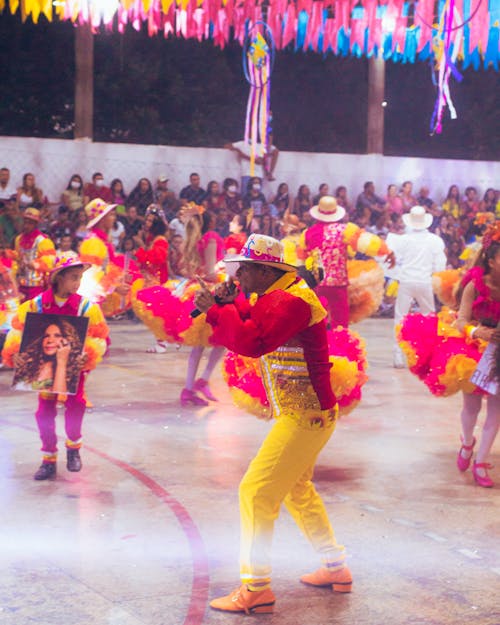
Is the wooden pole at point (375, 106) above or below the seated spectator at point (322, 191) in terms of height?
above

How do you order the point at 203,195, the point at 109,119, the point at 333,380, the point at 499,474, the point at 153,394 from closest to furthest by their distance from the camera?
1. the point at 333,380
2. the point at 499,474
3. the point at 153,394
4. the point at 203,195
5. the point at 109,119

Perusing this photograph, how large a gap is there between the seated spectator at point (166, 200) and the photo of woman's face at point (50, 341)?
1005 centimetres

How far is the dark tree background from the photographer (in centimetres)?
2323

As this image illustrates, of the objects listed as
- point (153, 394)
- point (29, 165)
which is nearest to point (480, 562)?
point (153, 394)

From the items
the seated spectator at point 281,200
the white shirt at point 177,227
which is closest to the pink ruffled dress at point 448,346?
the white shirt at point 177,227

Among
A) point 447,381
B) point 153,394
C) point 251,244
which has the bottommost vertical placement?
point 153,394

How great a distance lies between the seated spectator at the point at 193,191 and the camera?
55.6 feet

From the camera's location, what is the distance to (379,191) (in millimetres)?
19469

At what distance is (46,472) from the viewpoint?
6.68 m

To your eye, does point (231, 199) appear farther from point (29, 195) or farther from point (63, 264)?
point (63, 264)

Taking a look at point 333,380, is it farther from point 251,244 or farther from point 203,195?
point 203,195

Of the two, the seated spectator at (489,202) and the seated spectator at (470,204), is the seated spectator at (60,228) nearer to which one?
the seated spectator at (470,204)

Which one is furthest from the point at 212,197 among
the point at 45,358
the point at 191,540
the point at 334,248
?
the point at 191,540

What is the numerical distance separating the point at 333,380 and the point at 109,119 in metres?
18.5
